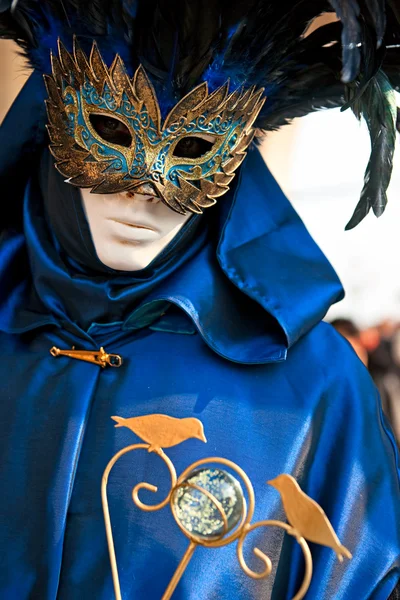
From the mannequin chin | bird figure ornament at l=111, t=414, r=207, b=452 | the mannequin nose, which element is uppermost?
the mannequin nose

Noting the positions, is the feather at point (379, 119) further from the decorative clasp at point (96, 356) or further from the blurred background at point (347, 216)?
the blurred background at point (347, 216)

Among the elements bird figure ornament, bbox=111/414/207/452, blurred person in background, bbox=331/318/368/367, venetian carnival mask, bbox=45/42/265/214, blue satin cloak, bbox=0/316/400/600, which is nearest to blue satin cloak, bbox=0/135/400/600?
blue satin cloak, bbox=0/316/400/600

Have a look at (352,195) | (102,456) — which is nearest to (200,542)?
(102,456)

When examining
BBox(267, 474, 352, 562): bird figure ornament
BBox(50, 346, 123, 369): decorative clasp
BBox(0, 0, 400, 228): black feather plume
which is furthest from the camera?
BBox(50, 346, 123, 369): decorative clasp

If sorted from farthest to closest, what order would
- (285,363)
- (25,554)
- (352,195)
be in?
(352,195) < (285,363) < (25,554)

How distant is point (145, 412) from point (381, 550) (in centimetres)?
39

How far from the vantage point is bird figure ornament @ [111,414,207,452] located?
0.75 m

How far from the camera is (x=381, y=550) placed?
3.51ft

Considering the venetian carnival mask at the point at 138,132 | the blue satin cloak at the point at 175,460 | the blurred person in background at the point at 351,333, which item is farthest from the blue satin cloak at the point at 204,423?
the blurred person in background at the point at 351,333

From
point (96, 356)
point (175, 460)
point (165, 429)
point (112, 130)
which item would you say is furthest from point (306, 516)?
point (112, 130)

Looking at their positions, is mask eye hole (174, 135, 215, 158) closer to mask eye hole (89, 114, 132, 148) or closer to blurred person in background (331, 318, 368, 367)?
mask eye hole (89, 114, 132, 148)

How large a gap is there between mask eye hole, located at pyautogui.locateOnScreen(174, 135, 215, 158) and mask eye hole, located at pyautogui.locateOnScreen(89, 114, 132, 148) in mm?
73

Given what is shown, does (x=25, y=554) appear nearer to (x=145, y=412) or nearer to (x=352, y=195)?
(x=145, y=412)

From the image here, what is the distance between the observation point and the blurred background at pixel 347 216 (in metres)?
1.88
